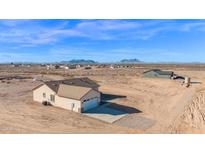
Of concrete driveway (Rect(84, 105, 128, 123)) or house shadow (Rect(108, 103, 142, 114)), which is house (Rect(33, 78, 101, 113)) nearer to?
concrete driveway (Rect(84, 105, 128, 123))

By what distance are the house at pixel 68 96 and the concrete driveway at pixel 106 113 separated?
869mm

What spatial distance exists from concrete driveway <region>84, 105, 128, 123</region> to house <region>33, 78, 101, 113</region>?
0.87 metres

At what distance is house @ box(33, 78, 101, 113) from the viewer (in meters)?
20.5

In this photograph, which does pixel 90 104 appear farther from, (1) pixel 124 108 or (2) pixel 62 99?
(1) pixel 124 108

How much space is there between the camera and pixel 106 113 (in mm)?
20062

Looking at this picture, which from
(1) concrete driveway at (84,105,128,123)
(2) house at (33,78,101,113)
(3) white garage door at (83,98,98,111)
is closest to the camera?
(1) concrete driveway at (84,105,128,123)

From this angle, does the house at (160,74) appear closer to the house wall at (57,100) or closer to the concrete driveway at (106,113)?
the concrete driveway at (106,113)

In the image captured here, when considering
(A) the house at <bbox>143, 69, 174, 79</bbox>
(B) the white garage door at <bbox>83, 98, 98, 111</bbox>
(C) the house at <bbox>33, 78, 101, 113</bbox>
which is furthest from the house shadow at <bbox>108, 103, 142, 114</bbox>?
(A) the house at <bbox>143, 69, 174, 79</bbox>

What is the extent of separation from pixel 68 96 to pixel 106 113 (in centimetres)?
466

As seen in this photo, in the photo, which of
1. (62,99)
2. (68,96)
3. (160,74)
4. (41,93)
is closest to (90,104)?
(68,96)

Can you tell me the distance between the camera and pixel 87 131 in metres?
15.3
